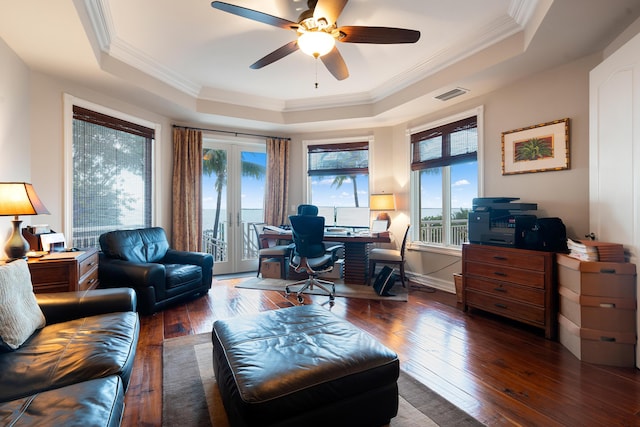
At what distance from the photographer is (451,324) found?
116 inches

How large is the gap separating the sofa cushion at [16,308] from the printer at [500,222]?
3562 millimetres

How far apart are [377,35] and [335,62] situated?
0.53 meters

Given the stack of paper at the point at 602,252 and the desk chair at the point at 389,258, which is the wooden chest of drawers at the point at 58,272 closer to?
the desk chair at the point at 389,258

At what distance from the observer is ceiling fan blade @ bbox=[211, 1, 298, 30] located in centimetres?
196

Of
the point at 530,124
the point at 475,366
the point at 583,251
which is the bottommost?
the point at 475,366

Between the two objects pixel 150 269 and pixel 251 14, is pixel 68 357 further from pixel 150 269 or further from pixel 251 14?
pixel 251 14

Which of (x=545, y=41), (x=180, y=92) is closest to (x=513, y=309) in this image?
(x=545, y=41)

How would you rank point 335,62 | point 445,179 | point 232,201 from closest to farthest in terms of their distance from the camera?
1. point 335,62
2. point 445,179
3. point 232,201

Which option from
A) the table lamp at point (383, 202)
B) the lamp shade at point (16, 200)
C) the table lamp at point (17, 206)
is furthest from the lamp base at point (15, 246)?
the table lamp at point (383, 202)

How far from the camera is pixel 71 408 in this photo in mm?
1044

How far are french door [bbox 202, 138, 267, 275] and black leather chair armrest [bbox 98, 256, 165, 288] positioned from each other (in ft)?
6.19

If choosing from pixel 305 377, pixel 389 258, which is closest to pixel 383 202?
pixel 389 258

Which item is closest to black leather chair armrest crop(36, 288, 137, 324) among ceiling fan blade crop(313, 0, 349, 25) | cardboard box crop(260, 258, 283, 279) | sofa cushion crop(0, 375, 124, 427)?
sofa cushion crop(0, 375, 124, 427)

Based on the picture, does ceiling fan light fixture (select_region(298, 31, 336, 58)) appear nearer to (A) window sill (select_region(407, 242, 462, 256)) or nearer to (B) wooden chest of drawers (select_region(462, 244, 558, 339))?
(B) wooden chest of drawers (select_region(462, 244, 558, 339))
